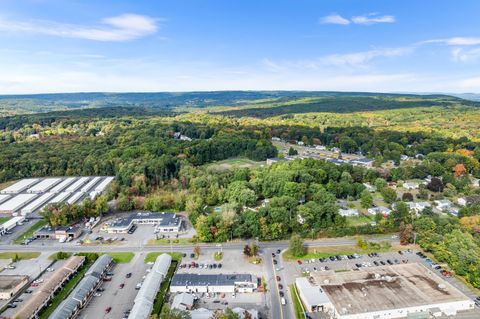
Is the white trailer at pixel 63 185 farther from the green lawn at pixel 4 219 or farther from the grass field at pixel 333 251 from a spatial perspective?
the grass field at pixel 333 251

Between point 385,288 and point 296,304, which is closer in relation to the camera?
point 296,304

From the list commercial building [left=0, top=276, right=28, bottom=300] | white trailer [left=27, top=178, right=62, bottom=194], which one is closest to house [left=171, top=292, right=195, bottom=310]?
commercial building [left=0, top=276, right=28, bottom=300]

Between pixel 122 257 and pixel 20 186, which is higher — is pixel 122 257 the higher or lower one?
the lower one

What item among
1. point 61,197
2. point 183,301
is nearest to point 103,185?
point 61,197

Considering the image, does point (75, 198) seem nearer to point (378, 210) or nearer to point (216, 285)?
point (216, 285)

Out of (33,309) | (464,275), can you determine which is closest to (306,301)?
(464,275)

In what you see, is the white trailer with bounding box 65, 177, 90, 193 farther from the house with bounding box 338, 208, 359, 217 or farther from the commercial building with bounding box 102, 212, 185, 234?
the house with bounding box 338, 208, 359, 217

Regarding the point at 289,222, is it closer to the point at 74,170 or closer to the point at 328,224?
the point at 328,224
